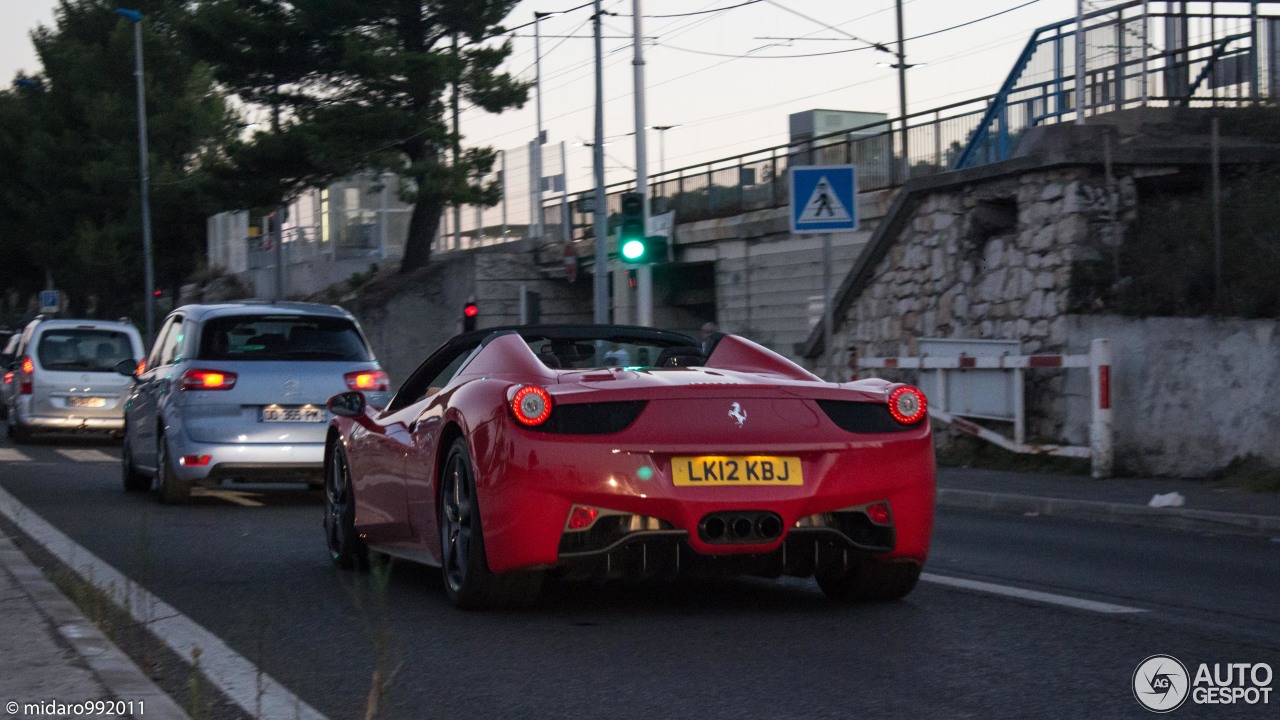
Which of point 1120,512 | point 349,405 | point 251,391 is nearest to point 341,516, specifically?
point 349,405

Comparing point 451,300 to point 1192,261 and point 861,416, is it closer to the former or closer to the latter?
point 1192,261

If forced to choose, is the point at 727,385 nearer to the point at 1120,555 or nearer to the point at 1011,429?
the point at 1120,555

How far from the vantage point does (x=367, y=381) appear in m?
13.5

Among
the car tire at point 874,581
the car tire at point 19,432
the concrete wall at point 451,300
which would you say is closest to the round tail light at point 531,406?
the car tire at point 874,581

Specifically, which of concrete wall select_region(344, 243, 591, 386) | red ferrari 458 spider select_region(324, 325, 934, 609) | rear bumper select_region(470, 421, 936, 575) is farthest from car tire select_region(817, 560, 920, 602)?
concrete wall select_region(344, 243, 591, 386)

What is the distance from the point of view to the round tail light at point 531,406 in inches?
255

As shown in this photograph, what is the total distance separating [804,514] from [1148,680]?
160 cm

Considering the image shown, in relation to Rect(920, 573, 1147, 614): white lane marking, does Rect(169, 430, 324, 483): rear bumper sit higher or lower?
higher

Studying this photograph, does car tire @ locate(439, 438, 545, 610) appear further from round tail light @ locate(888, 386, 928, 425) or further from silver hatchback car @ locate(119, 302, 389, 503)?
silver hatchback car @ locate(119, 302, 389, 503)

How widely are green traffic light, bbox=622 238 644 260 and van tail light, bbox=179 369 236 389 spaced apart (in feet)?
35.8

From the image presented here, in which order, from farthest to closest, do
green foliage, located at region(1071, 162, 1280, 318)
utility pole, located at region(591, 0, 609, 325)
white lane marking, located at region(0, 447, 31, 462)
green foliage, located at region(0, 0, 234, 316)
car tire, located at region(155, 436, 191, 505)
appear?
green foliage, located at region(0, 0, 234, 316) → utility pole, located at region(591, 0, 609, 325) → white lane marking, located at region(0, 447, 31, 462) → green foliage, located at region(1071, 162, 1280, 318) → car tire, located at region(155, 436, 191, 505)

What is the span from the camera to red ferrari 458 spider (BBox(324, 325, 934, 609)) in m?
6.43

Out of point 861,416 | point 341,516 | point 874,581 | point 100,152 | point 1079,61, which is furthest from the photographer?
point 100,152

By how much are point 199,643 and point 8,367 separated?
2004cm
